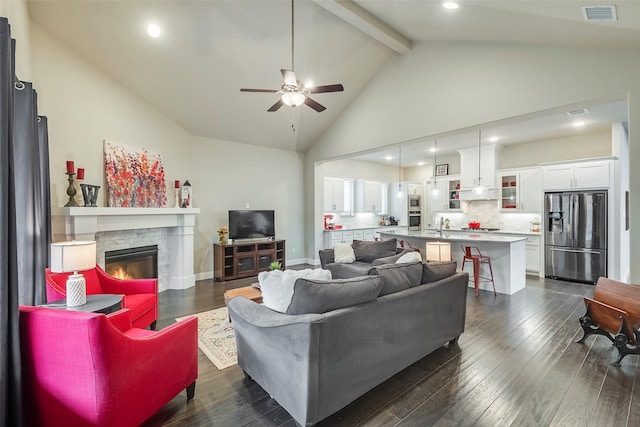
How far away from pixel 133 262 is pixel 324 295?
404cm

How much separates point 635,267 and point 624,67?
215 cm

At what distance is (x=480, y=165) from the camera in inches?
294

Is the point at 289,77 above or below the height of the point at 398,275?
above

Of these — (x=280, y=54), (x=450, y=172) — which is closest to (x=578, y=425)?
(x=280, y=54)

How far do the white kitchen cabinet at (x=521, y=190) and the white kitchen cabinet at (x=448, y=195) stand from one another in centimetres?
121

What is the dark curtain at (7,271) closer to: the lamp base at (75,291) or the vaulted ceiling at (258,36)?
the lamp base at (75,291)

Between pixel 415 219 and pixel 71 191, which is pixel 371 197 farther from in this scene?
pixel 71 191

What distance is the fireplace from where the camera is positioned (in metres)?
4.38

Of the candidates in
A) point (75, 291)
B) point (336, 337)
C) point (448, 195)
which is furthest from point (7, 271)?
point (448, 195)

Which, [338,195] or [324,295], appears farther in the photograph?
[338,195]

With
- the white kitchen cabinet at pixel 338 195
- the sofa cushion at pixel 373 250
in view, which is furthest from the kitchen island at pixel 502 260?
the white kitchen cabinet at pixel 338 195

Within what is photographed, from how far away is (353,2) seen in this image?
3.82 meters

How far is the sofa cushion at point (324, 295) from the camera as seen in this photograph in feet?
6.66

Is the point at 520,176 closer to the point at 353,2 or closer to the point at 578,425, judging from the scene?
the point at 353,2
